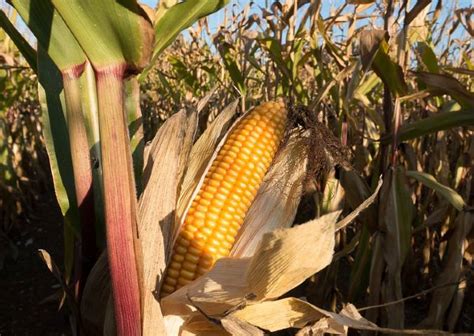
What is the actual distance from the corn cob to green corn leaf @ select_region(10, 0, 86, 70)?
1.60 ft

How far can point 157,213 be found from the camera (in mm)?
1058

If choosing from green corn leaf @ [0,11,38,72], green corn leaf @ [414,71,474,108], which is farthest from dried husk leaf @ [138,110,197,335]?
green corn leaf @ [414,71,474,108]

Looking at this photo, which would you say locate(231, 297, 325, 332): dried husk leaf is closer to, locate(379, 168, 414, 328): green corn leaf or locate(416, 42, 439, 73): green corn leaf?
locate(379, 168, 414, 328): green corn leaf

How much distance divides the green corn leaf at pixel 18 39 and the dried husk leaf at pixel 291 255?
0.78 meters

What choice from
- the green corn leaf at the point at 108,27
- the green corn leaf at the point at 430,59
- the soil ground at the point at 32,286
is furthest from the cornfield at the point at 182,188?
the soil ground at the point at 32,286

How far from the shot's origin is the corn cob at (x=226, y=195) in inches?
46.6

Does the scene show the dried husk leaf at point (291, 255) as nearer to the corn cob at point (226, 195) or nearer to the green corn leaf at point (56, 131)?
the corn cob at point (226, 195)

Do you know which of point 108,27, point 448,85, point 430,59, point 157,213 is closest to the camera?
point 108,27

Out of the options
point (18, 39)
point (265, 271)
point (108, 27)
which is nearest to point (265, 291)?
point (265, 271)

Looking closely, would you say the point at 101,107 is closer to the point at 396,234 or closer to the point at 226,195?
the point at 226,195

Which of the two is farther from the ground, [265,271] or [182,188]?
[182,188]

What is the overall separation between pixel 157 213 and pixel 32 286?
2.76 metres

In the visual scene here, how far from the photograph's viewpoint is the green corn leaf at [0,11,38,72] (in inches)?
46.9

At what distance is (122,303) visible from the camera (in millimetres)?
944
